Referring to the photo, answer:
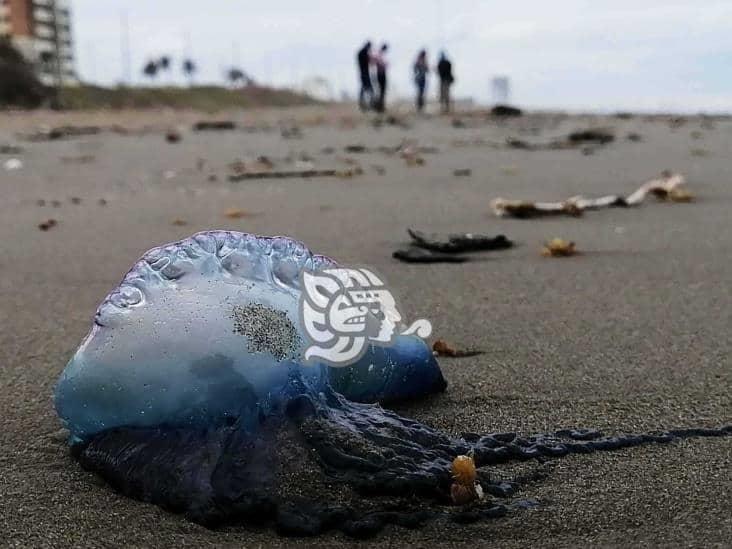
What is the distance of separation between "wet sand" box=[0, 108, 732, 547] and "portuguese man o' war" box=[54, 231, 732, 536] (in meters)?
0.04

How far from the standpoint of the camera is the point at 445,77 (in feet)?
64.4

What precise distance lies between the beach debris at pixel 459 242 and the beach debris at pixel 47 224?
1586mm

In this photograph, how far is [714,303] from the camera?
2307 mm

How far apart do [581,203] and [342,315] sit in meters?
2.61

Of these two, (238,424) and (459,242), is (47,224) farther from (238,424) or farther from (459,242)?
(238,424)

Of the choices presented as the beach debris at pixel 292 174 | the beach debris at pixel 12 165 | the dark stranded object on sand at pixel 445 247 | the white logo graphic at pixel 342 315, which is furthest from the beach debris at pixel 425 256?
the beach debris at pixel 12 165

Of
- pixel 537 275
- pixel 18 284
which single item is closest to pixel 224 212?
pixel 18 284

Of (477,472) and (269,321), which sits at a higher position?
(269,321)

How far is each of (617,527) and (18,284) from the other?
2.06 meters

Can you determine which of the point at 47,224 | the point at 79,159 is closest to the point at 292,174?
the point at 47,224

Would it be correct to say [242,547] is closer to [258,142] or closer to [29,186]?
[29,186]

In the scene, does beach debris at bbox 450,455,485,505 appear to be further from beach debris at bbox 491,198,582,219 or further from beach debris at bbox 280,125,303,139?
beach debris at bbox 280,125,303,139

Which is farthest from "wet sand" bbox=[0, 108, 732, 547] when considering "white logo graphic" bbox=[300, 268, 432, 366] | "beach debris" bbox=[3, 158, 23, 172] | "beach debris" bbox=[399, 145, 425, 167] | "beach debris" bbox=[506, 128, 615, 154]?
"beach debris" bbox=[506, 128, 615, 154]

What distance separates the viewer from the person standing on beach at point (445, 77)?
19.5 meters
